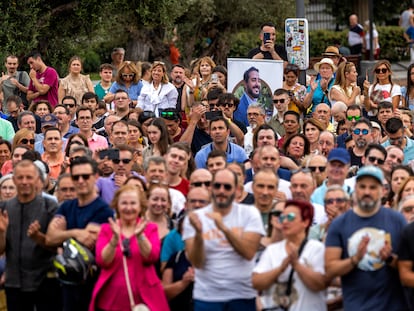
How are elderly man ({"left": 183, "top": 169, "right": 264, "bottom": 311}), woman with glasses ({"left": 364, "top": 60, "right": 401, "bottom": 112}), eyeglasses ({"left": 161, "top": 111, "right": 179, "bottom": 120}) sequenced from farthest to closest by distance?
1. woman with glasses ({"left": 364, "top": 60, "right": 401, "bottom": 112})
2. eyeglasses ({"left": 161, "top": 111, "right": 179, "bottom": 120})
3. elderly man ({"left": 183, "top": 169, "right": 264, "bottom": 311})

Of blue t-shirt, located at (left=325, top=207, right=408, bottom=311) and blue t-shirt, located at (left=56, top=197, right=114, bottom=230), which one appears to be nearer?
blue t-shirt, located at (left=325, top=207, right=408, bottom=311)

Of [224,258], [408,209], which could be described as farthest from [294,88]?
[224,258]

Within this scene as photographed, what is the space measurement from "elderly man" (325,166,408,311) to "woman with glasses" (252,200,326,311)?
12 cm

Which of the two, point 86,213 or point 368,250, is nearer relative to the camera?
point 368,250

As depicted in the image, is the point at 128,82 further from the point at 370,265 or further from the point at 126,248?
the point at 370,265

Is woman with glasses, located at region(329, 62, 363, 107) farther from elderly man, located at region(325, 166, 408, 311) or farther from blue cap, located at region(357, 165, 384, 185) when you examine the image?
elderly man, located at region(325, 166, 408, 311)

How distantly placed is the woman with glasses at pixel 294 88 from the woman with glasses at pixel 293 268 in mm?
8444

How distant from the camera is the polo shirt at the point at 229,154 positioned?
1422 cm

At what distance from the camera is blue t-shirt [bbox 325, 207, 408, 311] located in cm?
983

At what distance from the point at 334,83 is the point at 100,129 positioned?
3.62 m

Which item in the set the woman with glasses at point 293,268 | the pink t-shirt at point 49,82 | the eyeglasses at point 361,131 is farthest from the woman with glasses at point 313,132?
the pink t-shirt at point 49,82

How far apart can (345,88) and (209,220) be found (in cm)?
870

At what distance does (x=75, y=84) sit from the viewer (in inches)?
808

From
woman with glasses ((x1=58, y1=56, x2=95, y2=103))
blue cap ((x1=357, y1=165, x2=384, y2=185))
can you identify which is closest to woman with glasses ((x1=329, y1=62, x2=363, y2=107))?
woman with glasses ((x1=58, y1=56, x2=95, y2=103))
